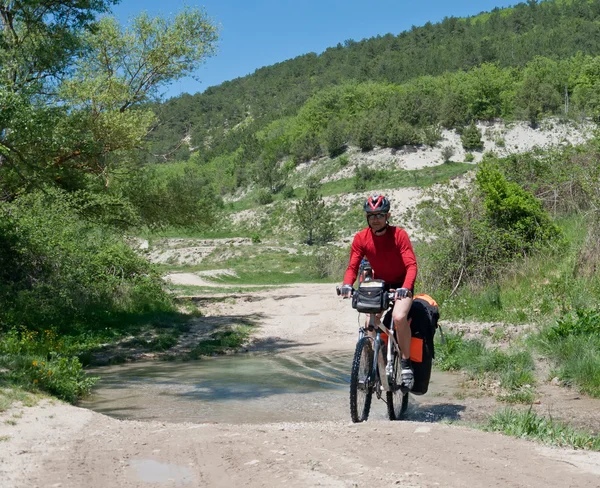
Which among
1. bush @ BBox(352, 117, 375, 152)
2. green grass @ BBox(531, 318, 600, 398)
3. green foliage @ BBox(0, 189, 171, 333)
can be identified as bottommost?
green grass @ BBox(531, 318, 600, 398)

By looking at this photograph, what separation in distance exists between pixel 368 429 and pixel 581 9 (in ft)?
530

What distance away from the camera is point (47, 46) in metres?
17.8

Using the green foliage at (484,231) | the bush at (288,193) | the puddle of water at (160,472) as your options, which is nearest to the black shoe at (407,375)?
the puddle of water at (160,472)

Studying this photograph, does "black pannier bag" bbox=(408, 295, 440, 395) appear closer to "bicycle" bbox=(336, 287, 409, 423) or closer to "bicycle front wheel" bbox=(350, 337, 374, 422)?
"bicycle" bbox=(336, 287, 409, 423)

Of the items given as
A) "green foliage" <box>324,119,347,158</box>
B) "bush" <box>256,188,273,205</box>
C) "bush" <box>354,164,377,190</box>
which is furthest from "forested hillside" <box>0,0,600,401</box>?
"green foliage" <box>324,119,347,158</box>

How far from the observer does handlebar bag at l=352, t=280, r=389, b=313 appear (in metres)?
6.64

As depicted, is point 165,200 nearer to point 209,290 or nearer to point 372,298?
point 209,290

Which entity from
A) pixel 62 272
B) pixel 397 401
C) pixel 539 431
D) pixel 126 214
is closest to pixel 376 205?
pixel 397 401

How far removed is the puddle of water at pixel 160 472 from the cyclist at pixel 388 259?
2670mm

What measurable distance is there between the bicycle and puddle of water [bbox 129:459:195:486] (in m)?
2.24

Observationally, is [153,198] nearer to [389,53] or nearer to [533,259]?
[533,259]

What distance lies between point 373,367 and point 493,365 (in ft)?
11.4

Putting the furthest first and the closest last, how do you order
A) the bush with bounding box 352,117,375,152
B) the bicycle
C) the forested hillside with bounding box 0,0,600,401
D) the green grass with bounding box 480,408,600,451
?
the bush with bounding box 352,117,375,152
the forested hillside with bounding box 0,0,600,401
the bicycle
the green grass with bounding box 480,408,600,451

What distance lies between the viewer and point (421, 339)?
7.18 metres
